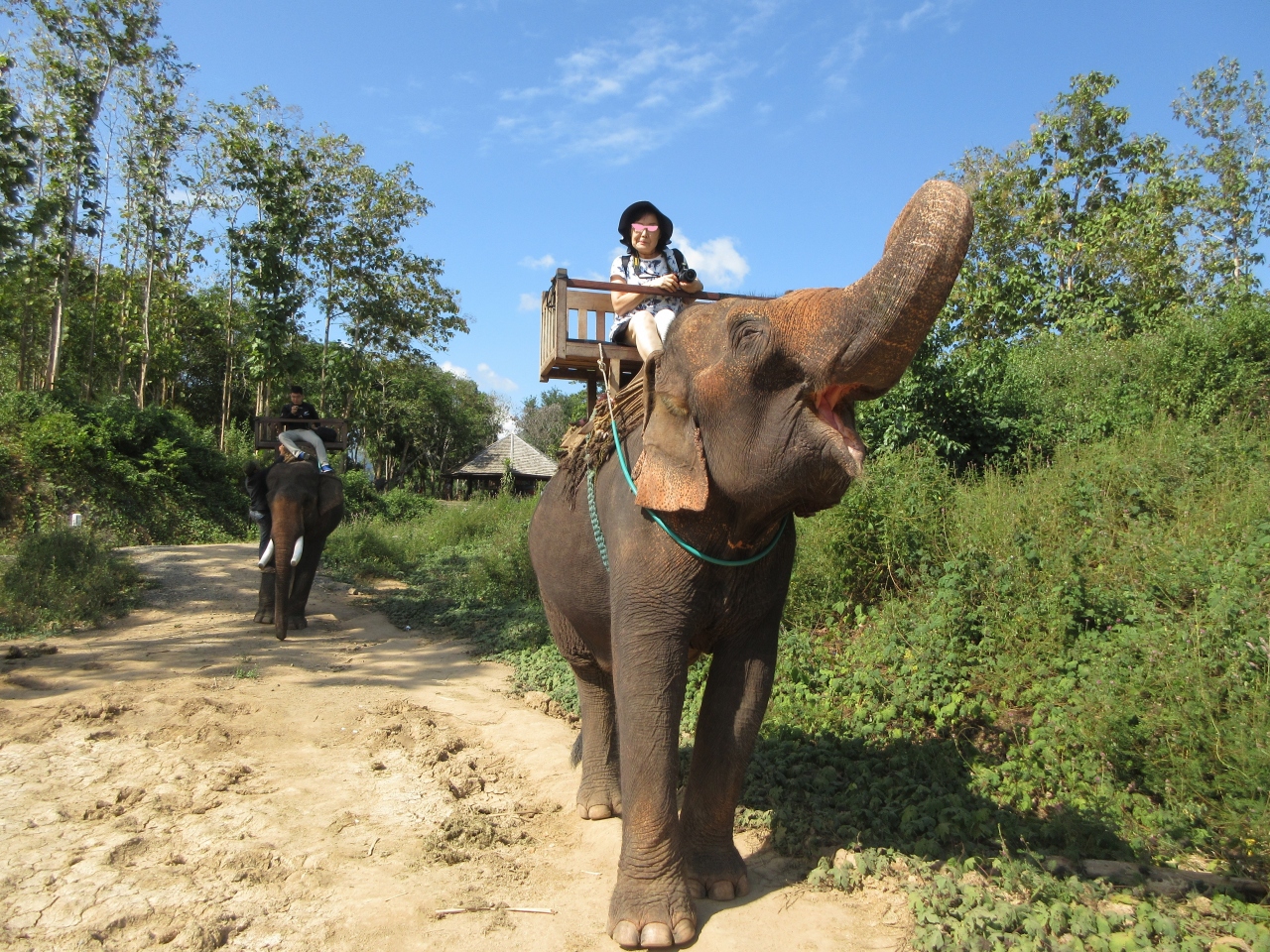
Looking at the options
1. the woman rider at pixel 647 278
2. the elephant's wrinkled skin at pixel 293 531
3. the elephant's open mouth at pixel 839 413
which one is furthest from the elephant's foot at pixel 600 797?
Result: the elephant's wrinkled skin at pixel 293 531

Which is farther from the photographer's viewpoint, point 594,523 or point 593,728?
point 593,728

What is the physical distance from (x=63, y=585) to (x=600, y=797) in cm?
677

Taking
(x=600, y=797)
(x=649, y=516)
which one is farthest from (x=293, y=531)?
(x=649, y=516)

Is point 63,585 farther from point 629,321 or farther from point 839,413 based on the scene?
point 839,413

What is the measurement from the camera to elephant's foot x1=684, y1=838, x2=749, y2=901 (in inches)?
127

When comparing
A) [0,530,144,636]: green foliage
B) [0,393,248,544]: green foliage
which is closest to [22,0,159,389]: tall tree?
[0,393,248,544]: green foliage

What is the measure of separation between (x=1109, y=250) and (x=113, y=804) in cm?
1608

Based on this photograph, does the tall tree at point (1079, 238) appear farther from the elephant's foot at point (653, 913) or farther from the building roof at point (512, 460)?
the building roof at point (512, 460)

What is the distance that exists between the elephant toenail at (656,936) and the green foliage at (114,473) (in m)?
15.7

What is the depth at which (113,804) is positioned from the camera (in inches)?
157

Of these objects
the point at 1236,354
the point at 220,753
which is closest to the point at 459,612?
the point at 220,753

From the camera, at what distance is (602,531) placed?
3533mm

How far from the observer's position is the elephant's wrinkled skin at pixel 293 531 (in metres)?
8.38

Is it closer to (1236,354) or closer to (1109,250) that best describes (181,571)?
(1236,354)
